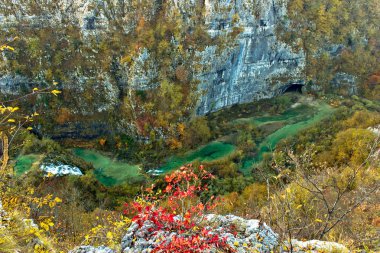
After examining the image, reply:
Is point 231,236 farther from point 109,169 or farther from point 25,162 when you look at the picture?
point 25,162

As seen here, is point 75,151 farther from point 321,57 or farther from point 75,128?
point 321,57

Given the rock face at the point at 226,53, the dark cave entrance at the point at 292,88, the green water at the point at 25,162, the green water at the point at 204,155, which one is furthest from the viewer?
the dark cave entrance at the point at 292,88

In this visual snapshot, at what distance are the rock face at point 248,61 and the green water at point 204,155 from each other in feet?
19.6

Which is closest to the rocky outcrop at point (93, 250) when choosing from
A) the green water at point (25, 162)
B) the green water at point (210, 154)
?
the green water at point (210, 154)

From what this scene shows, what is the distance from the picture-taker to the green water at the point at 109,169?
3506 centimetres

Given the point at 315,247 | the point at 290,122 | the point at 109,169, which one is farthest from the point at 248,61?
the point at 315,247

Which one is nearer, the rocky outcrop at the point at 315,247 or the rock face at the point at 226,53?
the rocky outcrop at the point at 315,247

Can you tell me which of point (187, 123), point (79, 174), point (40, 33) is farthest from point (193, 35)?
point (79, 174)

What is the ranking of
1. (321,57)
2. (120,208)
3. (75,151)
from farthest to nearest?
(321,57) < (75,151) < (120,208)

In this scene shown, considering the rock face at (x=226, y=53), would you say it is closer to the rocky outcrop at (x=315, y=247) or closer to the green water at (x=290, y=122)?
the green water at (x=290, y=122)

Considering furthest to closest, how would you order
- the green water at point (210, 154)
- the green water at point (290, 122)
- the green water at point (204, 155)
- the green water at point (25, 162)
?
the green water at point (290, 122) → the green water at point (204, 155) → the green water at point (210, 154) → the green water at point (25, 162)

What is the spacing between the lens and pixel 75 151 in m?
39.4

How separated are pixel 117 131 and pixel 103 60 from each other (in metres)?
9.46

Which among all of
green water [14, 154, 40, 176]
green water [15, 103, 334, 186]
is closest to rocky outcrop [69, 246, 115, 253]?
green water [15, 103, 334, 186]
